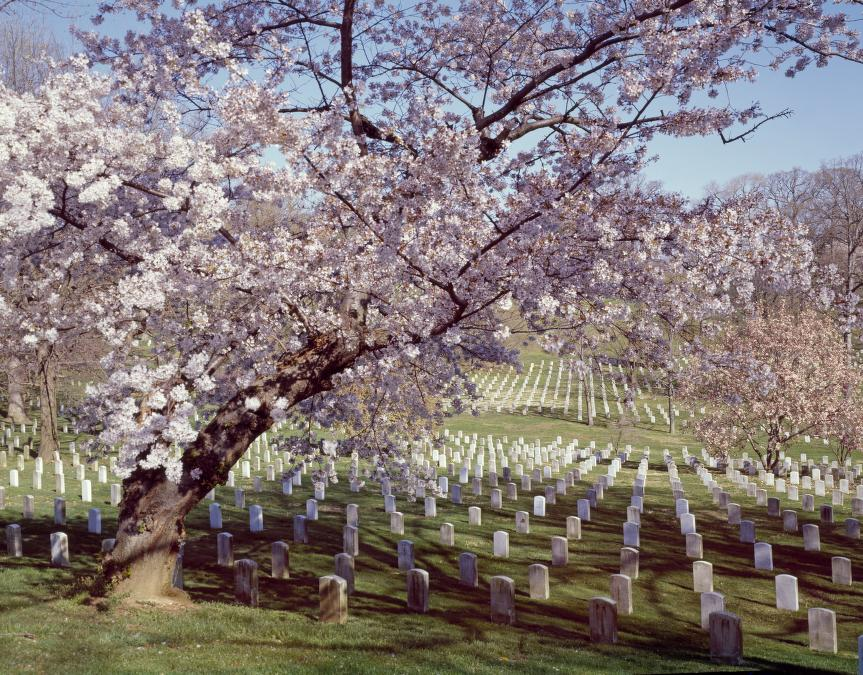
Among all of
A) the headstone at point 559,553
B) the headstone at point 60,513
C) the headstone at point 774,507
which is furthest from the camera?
the headstone at point 774,507

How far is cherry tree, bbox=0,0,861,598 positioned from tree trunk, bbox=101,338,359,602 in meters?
0.03

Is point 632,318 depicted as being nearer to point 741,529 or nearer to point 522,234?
point 522,234

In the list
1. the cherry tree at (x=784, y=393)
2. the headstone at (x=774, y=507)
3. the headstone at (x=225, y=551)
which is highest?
the cherry tree at (x=784, y=393)

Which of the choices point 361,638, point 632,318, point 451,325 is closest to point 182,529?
point 361,638

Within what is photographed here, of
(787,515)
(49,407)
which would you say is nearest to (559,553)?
(787,515)

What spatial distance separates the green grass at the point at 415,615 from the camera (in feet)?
24.4

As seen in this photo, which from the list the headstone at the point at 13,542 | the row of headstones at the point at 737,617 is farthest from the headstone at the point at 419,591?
the headstone at the point at 13,542

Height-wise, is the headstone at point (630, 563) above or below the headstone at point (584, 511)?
below

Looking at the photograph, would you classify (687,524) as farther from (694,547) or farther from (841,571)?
(841,571)

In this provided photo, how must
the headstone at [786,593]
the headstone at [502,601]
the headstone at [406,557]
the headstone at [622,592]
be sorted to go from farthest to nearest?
the headstone at [406,557], the headstone at [786,593], the headstone at [622,592], the headstone at [502,601]

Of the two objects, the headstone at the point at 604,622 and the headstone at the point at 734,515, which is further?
the headstone at the point at 734,515

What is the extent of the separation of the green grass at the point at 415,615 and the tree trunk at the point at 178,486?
490 mm

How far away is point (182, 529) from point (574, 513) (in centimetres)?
1215

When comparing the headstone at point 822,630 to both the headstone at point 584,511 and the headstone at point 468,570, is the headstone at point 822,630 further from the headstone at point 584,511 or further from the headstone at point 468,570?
the headstone at point 584,511
